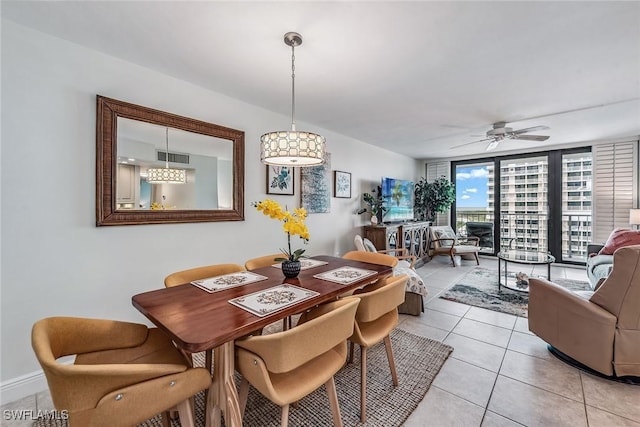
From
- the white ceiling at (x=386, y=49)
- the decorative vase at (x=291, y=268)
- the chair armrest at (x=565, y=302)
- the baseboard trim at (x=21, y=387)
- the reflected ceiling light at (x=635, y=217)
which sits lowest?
the baseboard trim at (x=21, y=387)

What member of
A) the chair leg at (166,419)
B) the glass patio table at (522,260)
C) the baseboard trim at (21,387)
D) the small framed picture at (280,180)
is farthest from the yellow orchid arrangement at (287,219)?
the glass patio table at (522,260)

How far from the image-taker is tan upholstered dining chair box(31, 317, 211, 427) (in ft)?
2.96

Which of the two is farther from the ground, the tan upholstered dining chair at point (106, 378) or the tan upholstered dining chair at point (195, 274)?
the tan upholstered dining chair at point (195, 274)

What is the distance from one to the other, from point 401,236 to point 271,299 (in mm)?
3845

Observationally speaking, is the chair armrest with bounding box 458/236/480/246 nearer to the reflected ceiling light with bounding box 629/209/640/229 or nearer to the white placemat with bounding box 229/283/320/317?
the reflected ceiling light with bounding box 629/209/640/229

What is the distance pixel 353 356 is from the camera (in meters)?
2.15

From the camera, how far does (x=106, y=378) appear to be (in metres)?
0.94

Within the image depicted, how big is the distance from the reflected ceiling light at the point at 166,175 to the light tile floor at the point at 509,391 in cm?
167

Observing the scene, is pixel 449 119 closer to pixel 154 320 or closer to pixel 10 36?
pixel 154 320

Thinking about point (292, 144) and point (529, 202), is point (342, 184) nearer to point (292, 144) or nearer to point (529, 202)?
point (292, 144)

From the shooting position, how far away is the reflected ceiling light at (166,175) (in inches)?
89.4

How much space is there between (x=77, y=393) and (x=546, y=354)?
3.11 meters

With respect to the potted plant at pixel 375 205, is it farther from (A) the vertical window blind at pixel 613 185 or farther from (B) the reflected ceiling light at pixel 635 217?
(A) the vertical window blind at pixel 613 185

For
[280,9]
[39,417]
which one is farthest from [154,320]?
[280,9]
